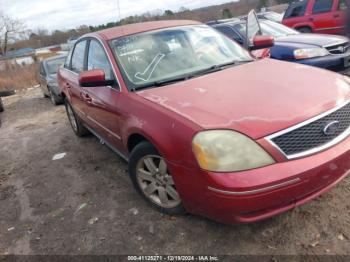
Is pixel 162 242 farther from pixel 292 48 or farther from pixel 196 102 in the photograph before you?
pixel 292 48

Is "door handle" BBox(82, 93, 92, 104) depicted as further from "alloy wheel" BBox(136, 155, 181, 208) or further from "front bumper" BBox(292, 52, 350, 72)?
"front bumper" BBox(292, 52, 350, 72)

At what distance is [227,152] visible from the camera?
2398 mm

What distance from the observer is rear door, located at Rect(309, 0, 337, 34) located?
10445 millimetres

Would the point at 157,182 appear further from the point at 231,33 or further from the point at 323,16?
the point at 323,16

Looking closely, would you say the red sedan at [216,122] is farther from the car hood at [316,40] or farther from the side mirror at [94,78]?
the car hood at [316,40]

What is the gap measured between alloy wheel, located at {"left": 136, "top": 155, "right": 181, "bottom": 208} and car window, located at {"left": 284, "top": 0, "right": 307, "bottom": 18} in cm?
1006

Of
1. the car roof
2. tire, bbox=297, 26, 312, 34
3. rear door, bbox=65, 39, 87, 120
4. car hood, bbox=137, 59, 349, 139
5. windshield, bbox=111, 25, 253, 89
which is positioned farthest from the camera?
tire, bbox=297, 26, 312, 34

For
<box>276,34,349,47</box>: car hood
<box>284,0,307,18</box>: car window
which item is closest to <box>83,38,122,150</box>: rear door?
<box>276,34,349,47</box>: car hood

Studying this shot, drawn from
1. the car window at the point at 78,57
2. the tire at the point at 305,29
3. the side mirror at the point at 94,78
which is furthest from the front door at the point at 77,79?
the tire at the point at 305,29

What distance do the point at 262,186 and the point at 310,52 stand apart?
4711mm

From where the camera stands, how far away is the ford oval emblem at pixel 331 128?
2551 mm

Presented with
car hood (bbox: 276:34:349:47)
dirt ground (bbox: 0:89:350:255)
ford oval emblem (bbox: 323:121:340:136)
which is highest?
ford oval emblem (bbox: 323:121:340:136)

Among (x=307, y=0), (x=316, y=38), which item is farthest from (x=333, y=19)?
(x=316, y=38)

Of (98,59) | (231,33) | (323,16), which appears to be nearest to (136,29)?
(98,59)
